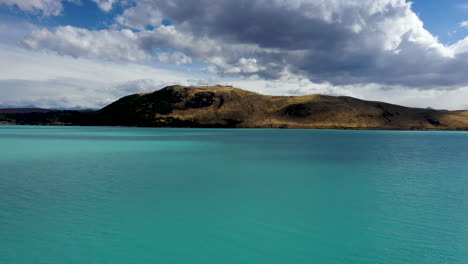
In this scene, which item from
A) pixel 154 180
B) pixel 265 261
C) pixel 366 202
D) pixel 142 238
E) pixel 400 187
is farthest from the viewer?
pixel 154 180

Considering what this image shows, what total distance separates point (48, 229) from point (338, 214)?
15.2 m

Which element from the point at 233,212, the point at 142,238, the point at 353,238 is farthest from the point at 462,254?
the point at 142,238

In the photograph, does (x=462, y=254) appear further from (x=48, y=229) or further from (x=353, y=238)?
(x=48, y=229)

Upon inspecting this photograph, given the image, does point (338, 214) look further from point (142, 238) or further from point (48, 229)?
point (48, 229)

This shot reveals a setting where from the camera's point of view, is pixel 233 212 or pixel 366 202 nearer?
pixel 233 212

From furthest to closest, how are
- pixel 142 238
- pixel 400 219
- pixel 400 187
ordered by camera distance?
pixel 400 187
pixel 400 219
pixel 142 238

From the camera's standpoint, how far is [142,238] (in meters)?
14.7

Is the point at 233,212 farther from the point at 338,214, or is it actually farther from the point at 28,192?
the point at 28,192

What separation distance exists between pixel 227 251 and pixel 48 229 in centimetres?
873

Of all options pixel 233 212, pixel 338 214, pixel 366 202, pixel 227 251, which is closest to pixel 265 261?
pixel 227 251

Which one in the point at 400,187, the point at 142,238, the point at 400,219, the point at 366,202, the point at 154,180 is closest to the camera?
the point at 142,238

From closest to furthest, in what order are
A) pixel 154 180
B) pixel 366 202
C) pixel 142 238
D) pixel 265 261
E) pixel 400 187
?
pixel 265 261, pixel 142 238, pixel 366 202, pixel 400 187, pixel 154 180

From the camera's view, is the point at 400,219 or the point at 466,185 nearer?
the point at 400,219

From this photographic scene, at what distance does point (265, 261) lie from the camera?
1261cm
